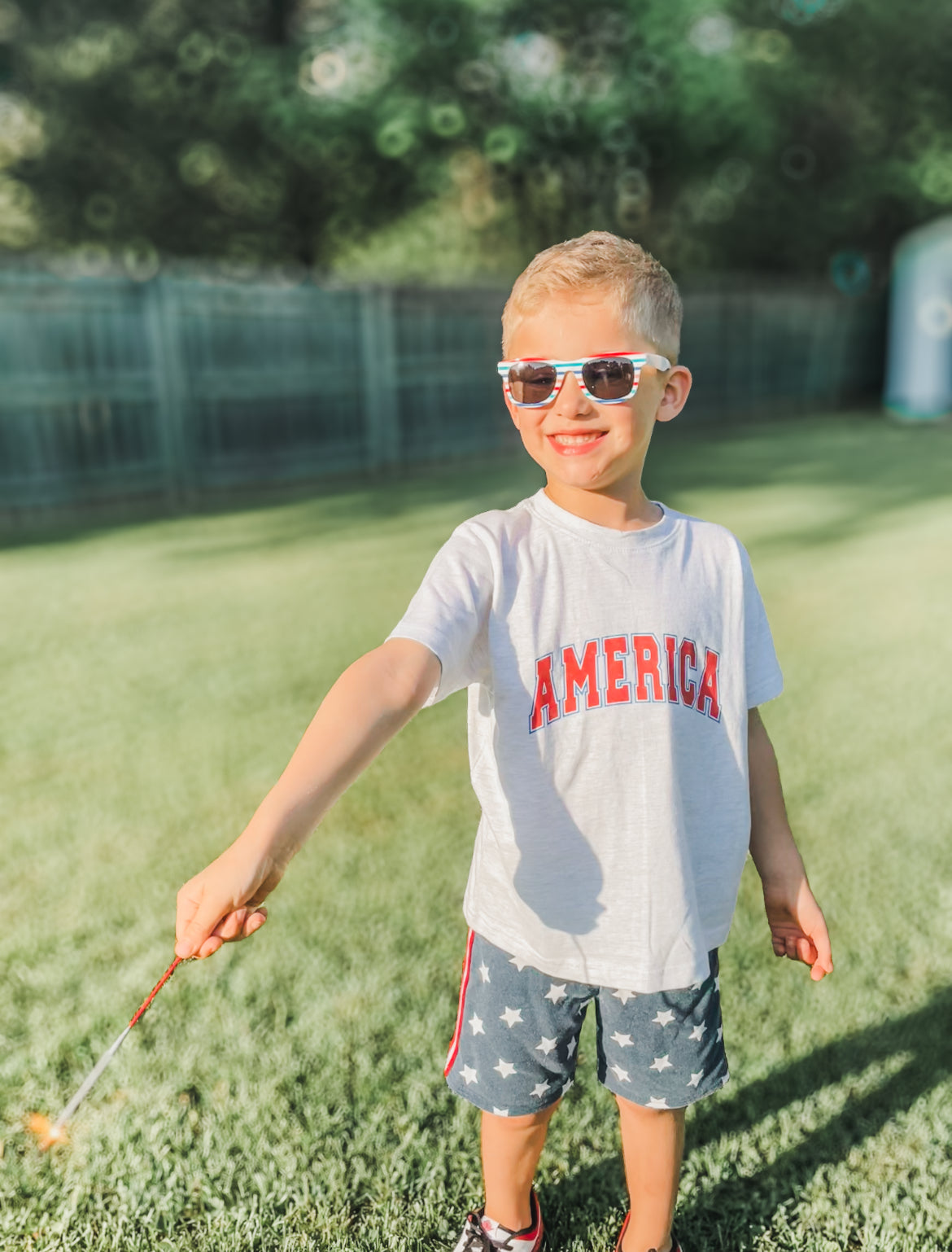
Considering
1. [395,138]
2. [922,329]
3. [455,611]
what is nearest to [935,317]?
[922,329]

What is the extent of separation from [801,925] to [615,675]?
0.54 meters

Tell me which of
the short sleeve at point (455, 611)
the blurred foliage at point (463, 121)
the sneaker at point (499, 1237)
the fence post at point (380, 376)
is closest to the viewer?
the short sleeve at point (455, 611)

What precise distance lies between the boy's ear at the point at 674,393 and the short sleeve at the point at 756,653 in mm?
239

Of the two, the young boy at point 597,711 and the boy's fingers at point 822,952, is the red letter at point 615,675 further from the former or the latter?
the boy's fingers at point 822,952

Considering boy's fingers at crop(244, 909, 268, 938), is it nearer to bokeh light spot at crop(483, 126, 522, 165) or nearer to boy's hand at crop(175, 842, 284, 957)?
boy's hand at crop(175, 842, 284, 957)

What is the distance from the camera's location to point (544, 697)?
150cm

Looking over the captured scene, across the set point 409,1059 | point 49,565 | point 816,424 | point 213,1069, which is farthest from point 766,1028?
point 816,424

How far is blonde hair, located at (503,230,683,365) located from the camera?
1.45m

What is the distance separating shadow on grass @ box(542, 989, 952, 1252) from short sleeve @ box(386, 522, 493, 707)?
3.60 ft

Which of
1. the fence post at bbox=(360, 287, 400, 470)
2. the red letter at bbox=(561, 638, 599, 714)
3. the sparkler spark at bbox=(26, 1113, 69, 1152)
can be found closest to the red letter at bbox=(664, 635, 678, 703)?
the red letter at bbox=(561, 638, 599, 714)

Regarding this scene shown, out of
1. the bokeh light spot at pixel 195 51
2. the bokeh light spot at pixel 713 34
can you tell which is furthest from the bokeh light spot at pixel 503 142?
the bokeh light spot at pixel 195 51

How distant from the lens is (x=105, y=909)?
2.91 meters

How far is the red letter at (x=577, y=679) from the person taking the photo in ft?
4.95

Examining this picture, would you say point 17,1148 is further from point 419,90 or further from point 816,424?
point 419,90
